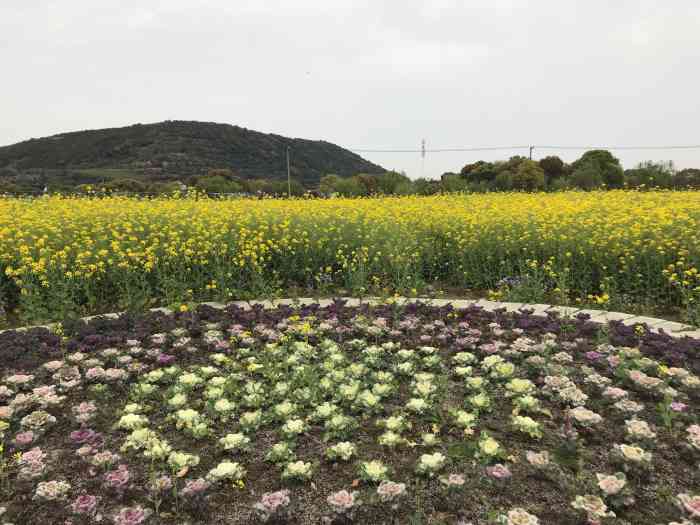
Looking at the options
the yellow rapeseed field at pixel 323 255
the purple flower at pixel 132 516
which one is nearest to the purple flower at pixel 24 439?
the purple flower at pixel 132 516

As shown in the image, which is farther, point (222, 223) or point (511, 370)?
point (222, 223)

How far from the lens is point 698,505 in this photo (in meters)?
2.15

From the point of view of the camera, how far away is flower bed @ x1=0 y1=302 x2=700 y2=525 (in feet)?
7.66

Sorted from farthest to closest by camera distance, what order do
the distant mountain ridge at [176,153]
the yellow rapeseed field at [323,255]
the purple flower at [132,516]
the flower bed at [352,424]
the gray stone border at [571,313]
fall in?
the distant mountain ridge at [176,153] → the yellow rapeseed field at [323,255] → the gray stone border at [571,313] → the flower bed at [352,424] → the purple flower at [132,516]

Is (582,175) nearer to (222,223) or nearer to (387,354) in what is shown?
(222,223)

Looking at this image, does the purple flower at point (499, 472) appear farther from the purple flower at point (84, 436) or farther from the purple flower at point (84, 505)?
the purple flower at point (84, 436)

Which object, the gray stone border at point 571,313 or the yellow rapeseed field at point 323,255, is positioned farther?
the yellow rapeseed field at point 323,255

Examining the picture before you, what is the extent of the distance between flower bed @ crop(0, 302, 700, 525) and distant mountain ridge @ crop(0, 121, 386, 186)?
47.6 meters

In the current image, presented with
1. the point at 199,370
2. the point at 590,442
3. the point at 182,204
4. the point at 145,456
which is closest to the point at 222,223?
the point at 182,204

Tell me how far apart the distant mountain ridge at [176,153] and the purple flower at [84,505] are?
49156 mm

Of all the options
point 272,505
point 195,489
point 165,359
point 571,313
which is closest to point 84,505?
point 195,489

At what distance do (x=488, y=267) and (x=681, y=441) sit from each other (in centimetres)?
495

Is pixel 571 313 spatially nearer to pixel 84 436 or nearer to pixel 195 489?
pixel 195 489

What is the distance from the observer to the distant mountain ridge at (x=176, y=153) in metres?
54.3
